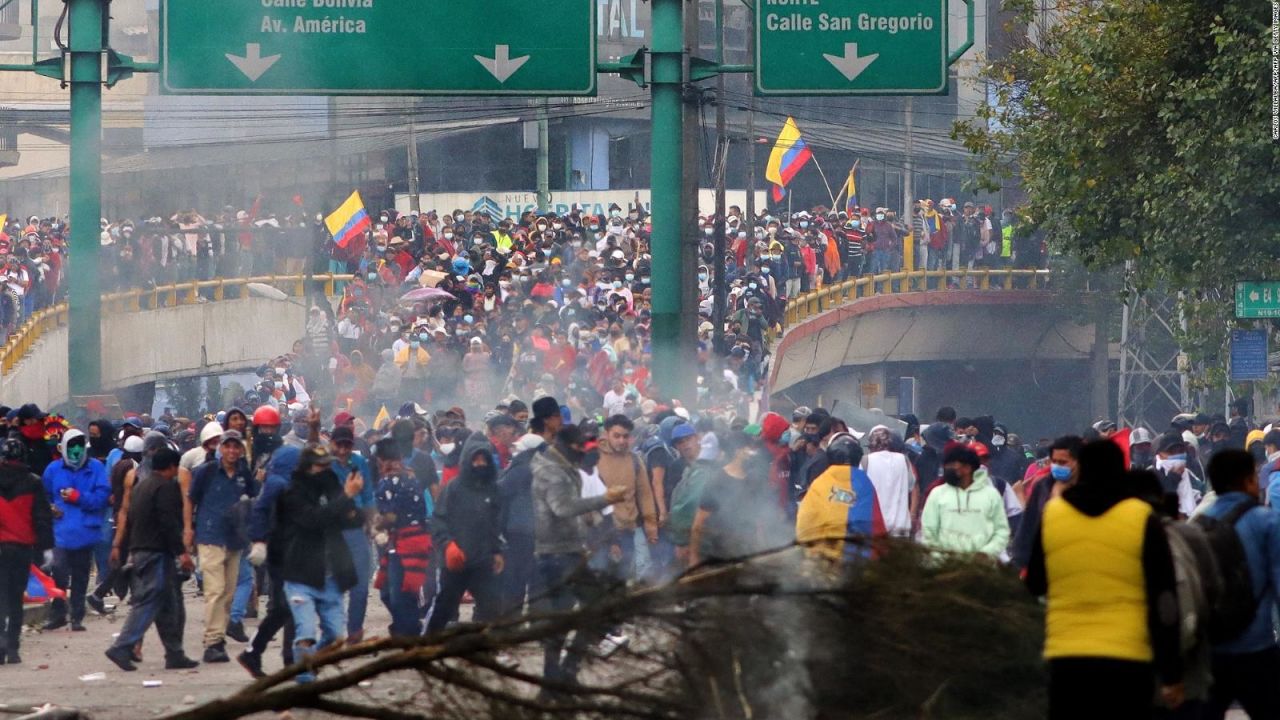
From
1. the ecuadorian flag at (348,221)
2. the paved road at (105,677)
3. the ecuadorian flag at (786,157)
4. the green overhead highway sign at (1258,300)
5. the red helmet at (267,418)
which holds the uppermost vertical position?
the ecuadorian flag at (786,157)

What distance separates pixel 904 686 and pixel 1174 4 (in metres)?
12.9

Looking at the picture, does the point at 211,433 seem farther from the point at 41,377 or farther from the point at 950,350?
the point at 950,350

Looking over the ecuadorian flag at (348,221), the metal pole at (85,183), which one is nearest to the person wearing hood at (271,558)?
the metal pole at (85,183)

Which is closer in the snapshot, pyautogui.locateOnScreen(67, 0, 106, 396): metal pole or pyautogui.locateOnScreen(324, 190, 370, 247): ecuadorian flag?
pyautogui.locateOnScreen(67, 0, 106, 396): metal pole

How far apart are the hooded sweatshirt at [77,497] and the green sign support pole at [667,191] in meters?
4.58

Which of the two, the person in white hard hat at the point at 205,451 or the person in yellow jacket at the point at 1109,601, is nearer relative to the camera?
the person in yellow jacket at the point at 1109,601

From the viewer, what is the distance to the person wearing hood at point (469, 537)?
38.5ft

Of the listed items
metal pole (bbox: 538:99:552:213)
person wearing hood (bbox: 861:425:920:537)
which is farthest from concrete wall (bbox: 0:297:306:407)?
person wearing hood (bbox: 861:425:920:537)

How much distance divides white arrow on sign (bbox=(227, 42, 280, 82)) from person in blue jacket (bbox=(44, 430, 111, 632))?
3.28 m

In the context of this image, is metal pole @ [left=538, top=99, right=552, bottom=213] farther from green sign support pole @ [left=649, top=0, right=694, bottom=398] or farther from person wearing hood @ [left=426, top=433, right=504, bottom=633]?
person wearing hood @ [left=426, top=433, right=504, bottom=633]

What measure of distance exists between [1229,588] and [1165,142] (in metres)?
13.2

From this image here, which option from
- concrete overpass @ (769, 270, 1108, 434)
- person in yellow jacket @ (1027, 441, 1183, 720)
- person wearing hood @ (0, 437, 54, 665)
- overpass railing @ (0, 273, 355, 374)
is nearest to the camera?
person in yellow jacket @ (1027, 441, 1183, 720)

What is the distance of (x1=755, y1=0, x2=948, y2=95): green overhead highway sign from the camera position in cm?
1627

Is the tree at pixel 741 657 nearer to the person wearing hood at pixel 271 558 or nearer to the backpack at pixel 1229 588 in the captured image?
the backpack at pixel 1229 588
